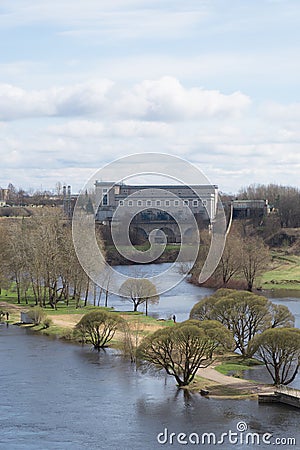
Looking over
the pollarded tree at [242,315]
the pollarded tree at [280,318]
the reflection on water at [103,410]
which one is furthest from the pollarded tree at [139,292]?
the reflection on water at [103,410]

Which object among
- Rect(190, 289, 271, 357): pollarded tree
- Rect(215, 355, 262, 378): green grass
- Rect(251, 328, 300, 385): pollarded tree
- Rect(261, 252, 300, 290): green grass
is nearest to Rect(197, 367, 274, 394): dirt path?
Rect(215, 355, 262, 378): green grass

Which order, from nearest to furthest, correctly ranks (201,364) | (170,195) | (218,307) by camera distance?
(201,364)
(218,307)
(170,195)

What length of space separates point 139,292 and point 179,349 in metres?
20.2

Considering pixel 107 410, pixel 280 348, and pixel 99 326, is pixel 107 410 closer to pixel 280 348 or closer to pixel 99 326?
pixel 280 348

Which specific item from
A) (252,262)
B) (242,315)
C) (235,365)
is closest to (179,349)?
(235,365)

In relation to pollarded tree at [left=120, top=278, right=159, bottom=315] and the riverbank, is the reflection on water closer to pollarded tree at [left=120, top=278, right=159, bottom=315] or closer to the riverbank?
the riverbank

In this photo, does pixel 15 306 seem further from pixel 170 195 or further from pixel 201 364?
pixel 170 195

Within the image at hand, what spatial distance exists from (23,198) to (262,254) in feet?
295

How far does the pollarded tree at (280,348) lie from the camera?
1083 inches

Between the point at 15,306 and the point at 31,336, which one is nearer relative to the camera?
the point at 31,336

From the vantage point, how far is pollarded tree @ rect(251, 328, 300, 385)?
27.5 metres

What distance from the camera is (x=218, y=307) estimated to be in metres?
34.8

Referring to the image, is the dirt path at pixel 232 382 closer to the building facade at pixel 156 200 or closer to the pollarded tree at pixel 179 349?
the pollarded tree at pixel 179 349

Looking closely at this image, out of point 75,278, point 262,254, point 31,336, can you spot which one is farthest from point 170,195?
point 31,336
